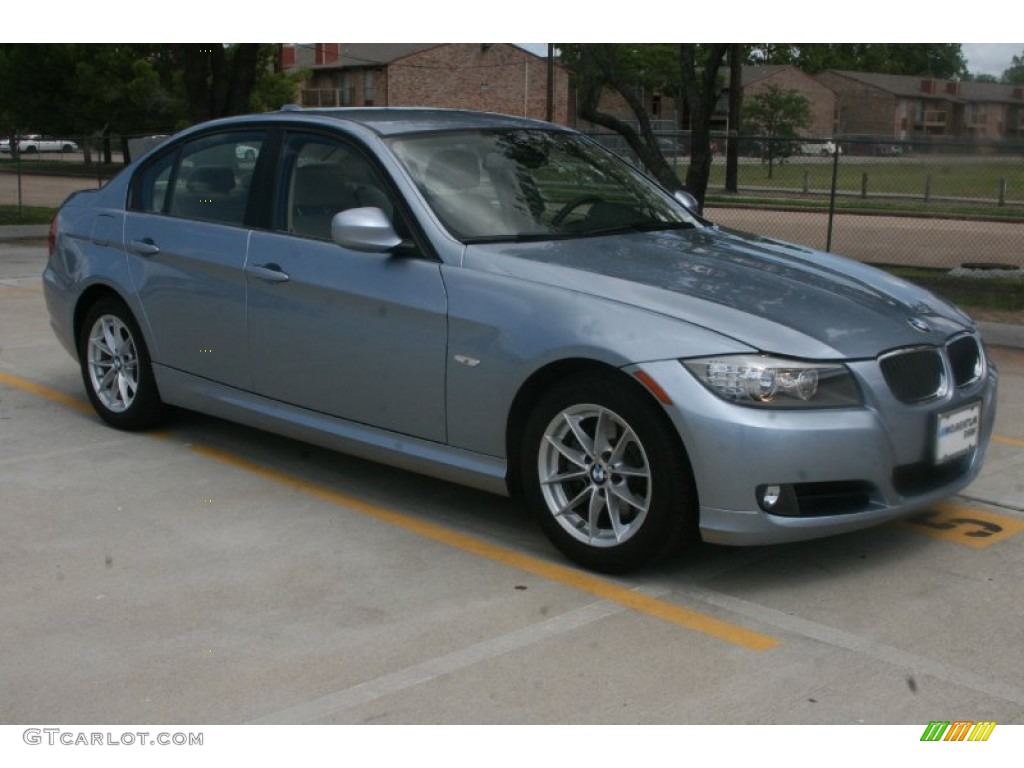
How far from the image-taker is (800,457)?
Result: 14.4ft

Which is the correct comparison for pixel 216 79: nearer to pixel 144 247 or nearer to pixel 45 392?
pixel 45 392

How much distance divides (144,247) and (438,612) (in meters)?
3.02

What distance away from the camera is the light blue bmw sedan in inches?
177

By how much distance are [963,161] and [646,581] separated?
12.0 meters

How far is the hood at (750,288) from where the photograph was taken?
180 inches

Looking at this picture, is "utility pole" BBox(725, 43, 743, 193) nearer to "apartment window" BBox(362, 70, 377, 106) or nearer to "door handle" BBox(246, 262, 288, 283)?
"door handle" BBox(246, 262, 288, 283)

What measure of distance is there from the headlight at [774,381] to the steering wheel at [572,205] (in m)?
1.37

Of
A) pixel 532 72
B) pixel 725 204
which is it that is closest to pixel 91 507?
pixel 725 204

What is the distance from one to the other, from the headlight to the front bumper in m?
0.03

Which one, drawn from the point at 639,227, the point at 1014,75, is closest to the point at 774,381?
the point at 639,227

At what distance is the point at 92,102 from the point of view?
42.4 metres

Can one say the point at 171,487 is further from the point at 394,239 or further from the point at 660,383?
the point at 660,383

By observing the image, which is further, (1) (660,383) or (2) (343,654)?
(1) (660,383)

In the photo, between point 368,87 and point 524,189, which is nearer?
point 524,189
